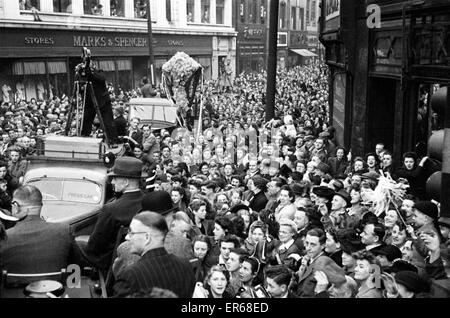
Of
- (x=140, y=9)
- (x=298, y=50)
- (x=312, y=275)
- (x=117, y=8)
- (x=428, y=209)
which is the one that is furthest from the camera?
(x=298, y=50)

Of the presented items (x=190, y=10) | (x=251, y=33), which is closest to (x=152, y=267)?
(x=190, y=10)

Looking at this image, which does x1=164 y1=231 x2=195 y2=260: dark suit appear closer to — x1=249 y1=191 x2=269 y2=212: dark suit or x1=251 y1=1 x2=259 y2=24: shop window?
x1=249 y1=191 x2=269 y2=212: dark suit

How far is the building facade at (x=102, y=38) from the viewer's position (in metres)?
28.9

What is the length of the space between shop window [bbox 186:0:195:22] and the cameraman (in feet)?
111

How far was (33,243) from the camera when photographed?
5.63 meters

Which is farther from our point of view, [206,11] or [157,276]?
[206,11]

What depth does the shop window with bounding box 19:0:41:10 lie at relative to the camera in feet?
96.4

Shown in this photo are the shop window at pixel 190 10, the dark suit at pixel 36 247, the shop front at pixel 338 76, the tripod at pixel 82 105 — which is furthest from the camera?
the shop window at pixel 190 10

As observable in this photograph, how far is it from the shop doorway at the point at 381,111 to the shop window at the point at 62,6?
2125 cm

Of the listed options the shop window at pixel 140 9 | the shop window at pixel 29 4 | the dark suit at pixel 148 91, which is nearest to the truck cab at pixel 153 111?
the dark suit at pixel 148 91

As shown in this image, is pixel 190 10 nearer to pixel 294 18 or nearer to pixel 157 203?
pixel 294 18

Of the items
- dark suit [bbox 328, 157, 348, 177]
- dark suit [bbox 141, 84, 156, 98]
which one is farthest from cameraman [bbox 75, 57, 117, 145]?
dark suit [bbox 141, 84, 156, 98]

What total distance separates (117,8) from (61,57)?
7.06 meters

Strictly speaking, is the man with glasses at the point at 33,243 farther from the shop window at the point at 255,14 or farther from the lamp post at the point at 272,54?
the shop window at the point at 255,14
